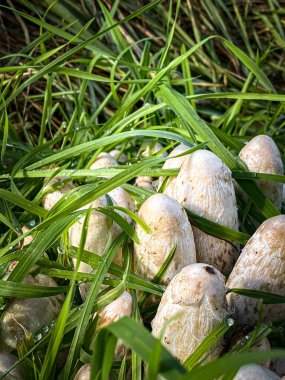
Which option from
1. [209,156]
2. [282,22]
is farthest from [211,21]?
[209,156]

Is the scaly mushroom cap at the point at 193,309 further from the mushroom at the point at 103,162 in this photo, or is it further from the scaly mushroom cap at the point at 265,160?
the mushroom at the point at 103,162

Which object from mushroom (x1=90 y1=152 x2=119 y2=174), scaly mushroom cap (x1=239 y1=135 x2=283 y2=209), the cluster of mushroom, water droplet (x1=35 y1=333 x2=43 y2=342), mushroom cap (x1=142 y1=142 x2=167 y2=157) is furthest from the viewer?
mushroom cap (x1=142 y1=142 x2=167 y2=157)

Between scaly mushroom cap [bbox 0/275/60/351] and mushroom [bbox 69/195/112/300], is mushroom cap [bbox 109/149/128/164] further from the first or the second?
scaly mushroom cap [bbox 0/275/60/351]

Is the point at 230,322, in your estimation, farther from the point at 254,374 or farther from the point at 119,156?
the point at 119,156

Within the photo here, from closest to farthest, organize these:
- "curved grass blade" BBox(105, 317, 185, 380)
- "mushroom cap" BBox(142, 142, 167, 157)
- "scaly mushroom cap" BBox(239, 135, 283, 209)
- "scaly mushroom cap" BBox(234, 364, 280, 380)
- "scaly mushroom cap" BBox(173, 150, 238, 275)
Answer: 1. "curved grass blade" BBox(105, 317, 185, 380)
2. "scaly mushroom cap" BBox(234, 364, 280, 380)
3. "scaly mushroom cap" BBox(173, 150, 238, 275)
4. "scaly mushroom cap" BBox(239, 135, 283, 209)
5. "mushroom cap" BBox(142, 142, 167, 157)

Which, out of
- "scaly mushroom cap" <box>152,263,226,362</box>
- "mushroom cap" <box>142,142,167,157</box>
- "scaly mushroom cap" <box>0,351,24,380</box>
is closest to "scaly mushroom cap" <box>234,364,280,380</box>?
"scaly mushroom cap" <box>152,263,226,362</box>

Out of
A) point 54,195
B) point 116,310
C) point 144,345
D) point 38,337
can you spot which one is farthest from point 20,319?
point 144,345

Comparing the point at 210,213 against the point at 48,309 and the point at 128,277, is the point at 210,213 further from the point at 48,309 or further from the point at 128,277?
the point at 48,309

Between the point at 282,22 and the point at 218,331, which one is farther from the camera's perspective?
the point at 282,22

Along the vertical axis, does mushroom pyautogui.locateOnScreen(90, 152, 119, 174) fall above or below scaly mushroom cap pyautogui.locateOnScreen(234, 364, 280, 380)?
above
